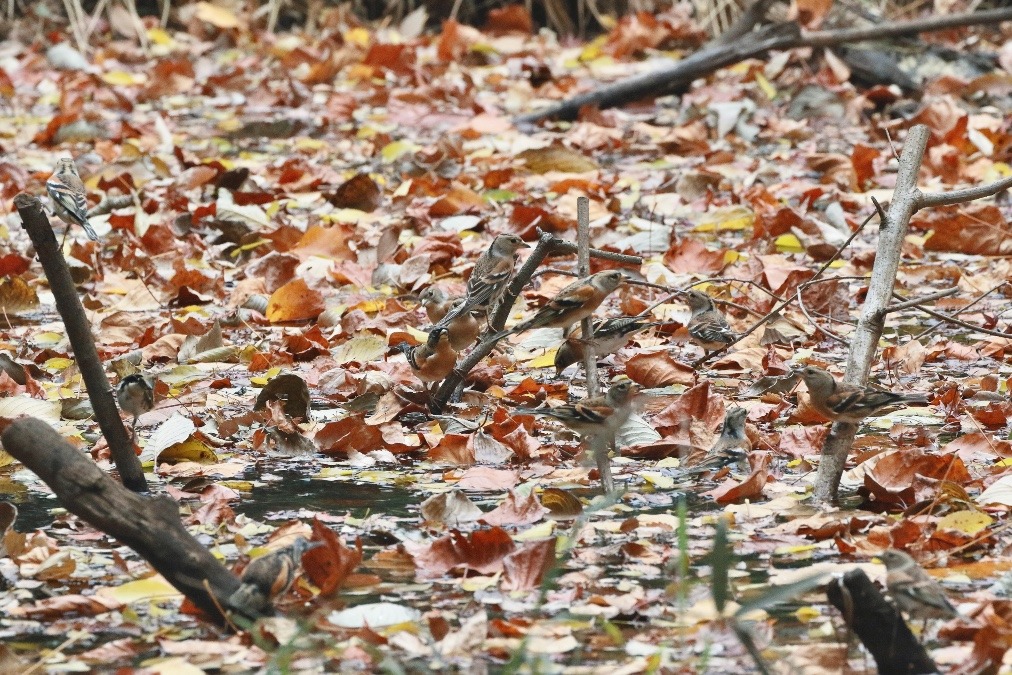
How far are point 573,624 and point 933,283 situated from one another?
364 centimetres

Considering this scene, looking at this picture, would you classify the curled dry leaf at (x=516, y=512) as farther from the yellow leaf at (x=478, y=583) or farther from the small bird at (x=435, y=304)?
the small bird at (x=435, y=304)

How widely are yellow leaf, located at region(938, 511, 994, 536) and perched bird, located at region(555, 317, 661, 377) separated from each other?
4.26 ft

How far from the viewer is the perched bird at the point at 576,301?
12.9 feet

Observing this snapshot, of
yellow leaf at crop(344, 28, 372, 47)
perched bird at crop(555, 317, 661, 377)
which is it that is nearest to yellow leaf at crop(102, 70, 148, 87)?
yellow leaf at crop(344, 28, 372, 47)

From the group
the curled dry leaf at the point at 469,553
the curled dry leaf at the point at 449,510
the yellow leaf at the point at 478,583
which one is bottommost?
the curled dry leaf at the point at 449,510

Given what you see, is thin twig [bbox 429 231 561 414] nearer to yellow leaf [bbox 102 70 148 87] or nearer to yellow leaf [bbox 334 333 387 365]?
yellow leaf [bbox 334 333 387 365]

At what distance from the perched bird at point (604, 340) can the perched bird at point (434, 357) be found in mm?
386

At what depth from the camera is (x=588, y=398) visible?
377 centimetres

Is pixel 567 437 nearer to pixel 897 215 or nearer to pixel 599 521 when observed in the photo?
pixel 599 521

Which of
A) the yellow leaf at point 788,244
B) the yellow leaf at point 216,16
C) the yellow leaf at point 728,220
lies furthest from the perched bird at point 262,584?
the yellow leaf at point 216,16

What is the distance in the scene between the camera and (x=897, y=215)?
133 inches

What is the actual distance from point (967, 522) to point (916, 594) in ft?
2.33

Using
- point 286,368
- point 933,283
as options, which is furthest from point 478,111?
point 286,368

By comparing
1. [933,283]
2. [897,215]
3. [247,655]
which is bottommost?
[933,283]
